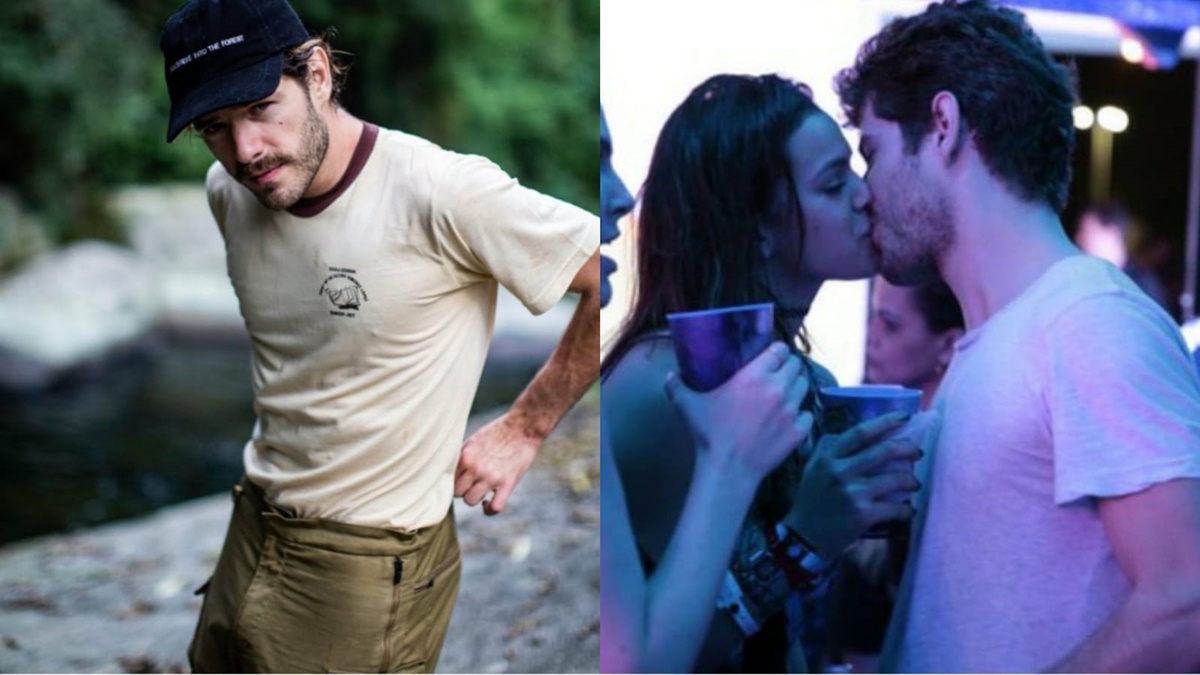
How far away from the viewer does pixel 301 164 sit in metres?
2.25

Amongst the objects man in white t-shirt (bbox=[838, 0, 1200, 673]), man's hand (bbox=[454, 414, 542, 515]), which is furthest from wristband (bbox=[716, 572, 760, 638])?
man's hand (bbox=[454, 414, 542, 515])

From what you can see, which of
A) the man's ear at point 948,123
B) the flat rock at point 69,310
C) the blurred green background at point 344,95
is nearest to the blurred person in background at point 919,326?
the man's ear at point 948,123

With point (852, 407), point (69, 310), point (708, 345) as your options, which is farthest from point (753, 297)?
point (69, 310)

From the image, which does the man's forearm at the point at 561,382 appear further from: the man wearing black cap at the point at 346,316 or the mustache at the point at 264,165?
the mustache at the point at 264,165

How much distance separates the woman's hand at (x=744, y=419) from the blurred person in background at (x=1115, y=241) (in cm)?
75

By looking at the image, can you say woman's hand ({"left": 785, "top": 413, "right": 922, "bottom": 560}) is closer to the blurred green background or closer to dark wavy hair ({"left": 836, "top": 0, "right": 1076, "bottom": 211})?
dark wavy hair ({"left": 836, "top": 0, "right": 1076, "bottom": 211})

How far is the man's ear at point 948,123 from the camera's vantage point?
8.50 ft

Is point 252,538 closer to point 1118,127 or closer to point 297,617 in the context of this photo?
point 297,617

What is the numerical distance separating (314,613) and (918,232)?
4.48 ft

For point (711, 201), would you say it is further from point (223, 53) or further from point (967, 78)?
point (223, 53)

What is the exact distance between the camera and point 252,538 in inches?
97.1

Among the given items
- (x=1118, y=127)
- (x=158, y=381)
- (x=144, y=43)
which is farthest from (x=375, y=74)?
(x=1118, y=127)

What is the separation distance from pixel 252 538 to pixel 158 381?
6984 millimetres

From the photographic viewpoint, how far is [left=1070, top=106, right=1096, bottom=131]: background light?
2.74m
